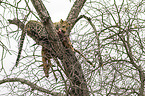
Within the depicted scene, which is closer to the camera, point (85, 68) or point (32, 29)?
point (85, 68)

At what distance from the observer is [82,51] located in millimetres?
5328

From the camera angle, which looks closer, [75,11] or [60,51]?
[60,51]

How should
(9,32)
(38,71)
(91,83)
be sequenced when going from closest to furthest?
(9,32)
(91,83)
(38,71)

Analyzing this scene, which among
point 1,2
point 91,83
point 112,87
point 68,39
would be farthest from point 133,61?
point 1,2

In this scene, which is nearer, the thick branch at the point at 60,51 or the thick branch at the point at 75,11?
the thick branch at the point at 60,51

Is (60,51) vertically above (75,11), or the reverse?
(75,11)

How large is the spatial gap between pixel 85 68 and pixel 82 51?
1.59 feet

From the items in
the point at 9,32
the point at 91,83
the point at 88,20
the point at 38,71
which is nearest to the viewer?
the point at 9,32

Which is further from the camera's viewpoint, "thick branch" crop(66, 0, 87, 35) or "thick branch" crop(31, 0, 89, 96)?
"thick branch" crop(66, 0, 87, 35)

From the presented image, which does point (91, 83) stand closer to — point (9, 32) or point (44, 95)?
point (44, 95)

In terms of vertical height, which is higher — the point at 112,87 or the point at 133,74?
the point at 133,74

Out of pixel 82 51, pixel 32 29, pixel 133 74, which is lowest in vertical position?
pixel 133 74

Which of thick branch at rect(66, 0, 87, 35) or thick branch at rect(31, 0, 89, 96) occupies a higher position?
thick branch at rect(66, 0, 87, 35)

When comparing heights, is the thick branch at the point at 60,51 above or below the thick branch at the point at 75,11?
below
